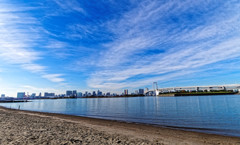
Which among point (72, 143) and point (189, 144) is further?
point (189, 144)

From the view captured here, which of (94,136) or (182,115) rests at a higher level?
(94,136)

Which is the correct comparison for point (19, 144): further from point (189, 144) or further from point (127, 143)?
point (189, 144)

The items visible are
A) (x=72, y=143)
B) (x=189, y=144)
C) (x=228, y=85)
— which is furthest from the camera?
(x=228, y=85)

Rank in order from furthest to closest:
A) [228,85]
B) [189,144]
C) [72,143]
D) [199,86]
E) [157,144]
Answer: [199,86], [228,85], [189,144], [157,144], [72,143]

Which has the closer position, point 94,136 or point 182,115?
point 94,136

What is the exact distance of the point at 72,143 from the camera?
28.4ft

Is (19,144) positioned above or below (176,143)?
above

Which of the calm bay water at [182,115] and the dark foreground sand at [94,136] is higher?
the dark foreground sand at [94,136]

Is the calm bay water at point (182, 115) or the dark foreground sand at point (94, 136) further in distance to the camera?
the calm bay water at point (182, 115)

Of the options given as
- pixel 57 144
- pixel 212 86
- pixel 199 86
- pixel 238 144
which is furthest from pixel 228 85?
pixel 57 144

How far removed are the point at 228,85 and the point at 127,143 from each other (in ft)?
717

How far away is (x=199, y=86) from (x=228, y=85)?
33.1 m

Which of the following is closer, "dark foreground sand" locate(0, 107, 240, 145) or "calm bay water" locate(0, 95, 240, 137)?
"dark foreground sand" locate(0, 107, 240, 145)

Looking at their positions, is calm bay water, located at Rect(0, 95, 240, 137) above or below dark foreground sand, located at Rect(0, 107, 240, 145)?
below
